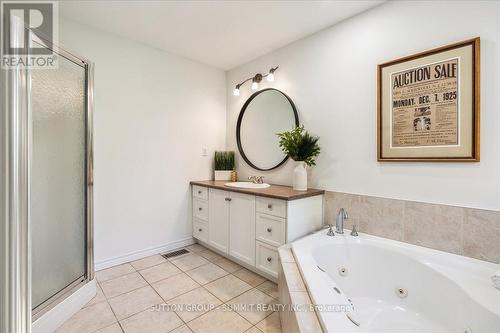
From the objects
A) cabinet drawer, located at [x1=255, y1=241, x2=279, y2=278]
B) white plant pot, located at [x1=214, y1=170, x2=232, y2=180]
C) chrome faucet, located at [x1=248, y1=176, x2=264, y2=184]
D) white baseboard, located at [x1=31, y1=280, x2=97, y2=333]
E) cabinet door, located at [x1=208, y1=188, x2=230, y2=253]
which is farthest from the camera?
white plant pot, located at [x1=214, y1=170, x2=232, y2=180]

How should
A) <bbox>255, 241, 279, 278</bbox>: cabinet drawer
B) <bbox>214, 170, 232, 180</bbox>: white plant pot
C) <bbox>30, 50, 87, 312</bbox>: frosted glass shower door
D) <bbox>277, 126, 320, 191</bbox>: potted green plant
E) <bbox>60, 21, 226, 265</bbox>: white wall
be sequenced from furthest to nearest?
<bbox>214, 170, 232, 180</bbox>: white plant pot
<bbox>60, 21, 226, 265</bbox>: white wall
<bbox>277, 126, 320, 191</bbox>: potted green plant
<bbox>255, 241, 279, 278</bbox>: cabinet drawer
<bbox>30, 50, 87, 312</bbox>: frosted glass shower door

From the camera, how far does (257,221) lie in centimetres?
204

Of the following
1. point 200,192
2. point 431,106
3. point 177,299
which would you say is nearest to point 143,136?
point 200,192

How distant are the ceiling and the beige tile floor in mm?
2344

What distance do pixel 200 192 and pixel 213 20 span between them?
5.92ft

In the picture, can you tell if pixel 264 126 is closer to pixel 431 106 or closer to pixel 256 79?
A: pixel 256 79

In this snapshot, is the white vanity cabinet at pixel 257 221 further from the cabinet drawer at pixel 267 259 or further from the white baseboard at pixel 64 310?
the white baseboard at pixel 64 310

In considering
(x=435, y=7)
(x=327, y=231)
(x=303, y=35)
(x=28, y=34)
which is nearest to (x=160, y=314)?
(x=327, y=231)

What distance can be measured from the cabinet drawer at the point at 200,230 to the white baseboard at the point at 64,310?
3.68ft

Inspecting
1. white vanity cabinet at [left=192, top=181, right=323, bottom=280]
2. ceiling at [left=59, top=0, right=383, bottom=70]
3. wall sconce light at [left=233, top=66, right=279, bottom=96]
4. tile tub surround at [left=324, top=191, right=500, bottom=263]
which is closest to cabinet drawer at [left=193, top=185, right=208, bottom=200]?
white vanity cabinet at [left=192, top=181, right=323, bottom=280]

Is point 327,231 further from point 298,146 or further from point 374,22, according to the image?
point 374,22

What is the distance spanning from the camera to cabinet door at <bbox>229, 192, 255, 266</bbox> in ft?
6.89

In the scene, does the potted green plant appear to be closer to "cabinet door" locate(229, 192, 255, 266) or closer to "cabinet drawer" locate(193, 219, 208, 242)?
"cabinet door" locate(229, 192, 255, 266)

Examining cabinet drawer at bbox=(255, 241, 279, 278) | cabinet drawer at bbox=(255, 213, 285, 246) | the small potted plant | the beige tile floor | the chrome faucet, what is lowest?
the beige tile floor
